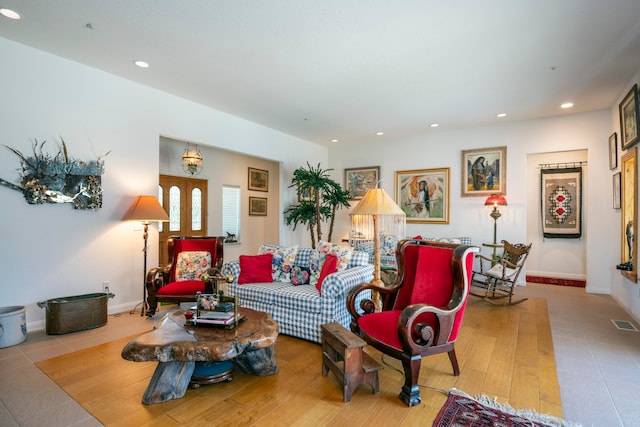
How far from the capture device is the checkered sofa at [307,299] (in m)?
3.03

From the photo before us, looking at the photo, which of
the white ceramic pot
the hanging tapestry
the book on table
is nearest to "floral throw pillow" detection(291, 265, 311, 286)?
the book on table

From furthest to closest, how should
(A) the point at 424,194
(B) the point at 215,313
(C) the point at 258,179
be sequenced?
(C) the point at 258,179 → (A) the point at 424,194 → (B) the point at 215,313

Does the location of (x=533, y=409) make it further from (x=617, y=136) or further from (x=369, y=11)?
(x=617, y=136)

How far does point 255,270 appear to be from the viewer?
3729 millimetres

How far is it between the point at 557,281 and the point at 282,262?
561 cm

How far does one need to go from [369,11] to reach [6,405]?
3.78 metres

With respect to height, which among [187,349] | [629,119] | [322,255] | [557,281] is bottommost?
[557,281]

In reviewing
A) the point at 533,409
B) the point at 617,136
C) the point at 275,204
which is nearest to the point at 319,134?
the point at 275,204

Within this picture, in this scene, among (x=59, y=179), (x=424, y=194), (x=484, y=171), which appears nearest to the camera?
(x=59, y=179)

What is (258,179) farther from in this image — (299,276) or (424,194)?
(299,276)

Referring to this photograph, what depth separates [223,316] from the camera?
2346 mm

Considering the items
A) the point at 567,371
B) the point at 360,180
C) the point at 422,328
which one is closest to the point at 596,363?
the point at 567,371

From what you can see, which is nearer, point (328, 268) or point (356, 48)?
point (356, 48)

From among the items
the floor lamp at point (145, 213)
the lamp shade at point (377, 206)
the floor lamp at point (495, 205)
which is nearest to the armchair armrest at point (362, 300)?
the lamp shade at point (377, 206)
